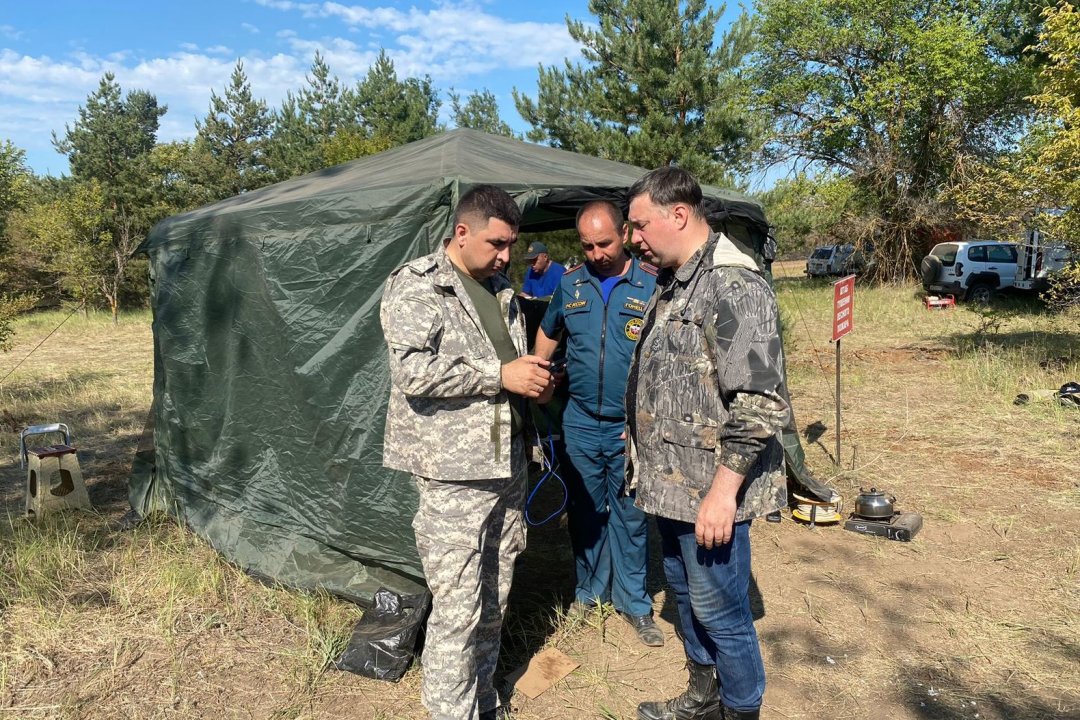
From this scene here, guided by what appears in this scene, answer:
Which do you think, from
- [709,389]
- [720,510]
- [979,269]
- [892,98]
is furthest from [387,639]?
[892,98]

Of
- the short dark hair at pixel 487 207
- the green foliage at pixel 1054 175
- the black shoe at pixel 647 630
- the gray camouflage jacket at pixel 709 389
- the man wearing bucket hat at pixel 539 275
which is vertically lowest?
the black shoe at pixel 647 630

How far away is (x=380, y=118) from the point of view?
21812mm

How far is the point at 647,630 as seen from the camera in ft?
10.1

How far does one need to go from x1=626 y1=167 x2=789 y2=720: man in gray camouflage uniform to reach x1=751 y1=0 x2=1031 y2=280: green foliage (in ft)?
60.3

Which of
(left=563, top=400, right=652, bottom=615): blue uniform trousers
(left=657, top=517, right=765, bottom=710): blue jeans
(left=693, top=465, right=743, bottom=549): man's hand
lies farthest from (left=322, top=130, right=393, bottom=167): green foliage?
(left=693, top=465, right=743, bottom=549): man's hand

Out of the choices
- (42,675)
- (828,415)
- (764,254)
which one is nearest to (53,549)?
(42,675)

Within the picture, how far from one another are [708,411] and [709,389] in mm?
61

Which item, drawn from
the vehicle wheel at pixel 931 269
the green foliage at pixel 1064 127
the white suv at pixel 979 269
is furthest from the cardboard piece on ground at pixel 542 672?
the vehicle wheel at pixel 931 269

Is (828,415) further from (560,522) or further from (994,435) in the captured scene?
(560,522)

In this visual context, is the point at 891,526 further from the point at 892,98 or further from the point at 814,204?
the point at 892,98

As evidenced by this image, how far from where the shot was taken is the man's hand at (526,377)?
80.1 inches

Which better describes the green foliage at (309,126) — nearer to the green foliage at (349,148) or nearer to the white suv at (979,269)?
the green foliage at (349,148)

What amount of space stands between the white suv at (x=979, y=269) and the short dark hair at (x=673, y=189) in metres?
15.4

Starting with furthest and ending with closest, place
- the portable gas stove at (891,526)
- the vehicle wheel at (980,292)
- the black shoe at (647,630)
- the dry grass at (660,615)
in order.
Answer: the vehicle wheel at (980,292)
the portable gas stove at (891,526)
the black shoe at (647,630)
the dry grass at (660,615)
